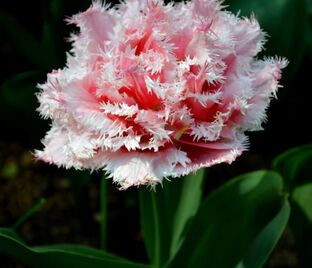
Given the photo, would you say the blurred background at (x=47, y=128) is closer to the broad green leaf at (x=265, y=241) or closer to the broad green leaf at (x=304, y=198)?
the broad green leaf at (x=304, y=198)

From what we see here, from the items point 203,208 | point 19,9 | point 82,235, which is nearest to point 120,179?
point 203,208

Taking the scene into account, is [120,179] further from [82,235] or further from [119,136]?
[82,235]

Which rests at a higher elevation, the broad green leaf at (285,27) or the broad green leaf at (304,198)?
the broad green leaf at (285,27)

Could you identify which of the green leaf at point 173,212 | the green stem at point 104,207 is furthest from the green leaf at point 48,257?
the green stem at point 104,207

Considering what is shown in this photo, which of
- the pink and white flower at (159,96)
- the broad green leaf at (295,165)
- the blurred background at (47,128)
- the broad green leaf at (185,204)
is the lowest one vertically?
the blurred background at (47,128)

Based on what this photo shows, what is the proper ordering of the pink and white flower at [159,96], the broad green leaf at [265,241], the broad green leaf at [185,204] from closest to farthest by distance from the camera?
1. the pink and white flower at [159,96]
2. the broad green leaf at [265,241]
3. the broad green leaf at [185,204]

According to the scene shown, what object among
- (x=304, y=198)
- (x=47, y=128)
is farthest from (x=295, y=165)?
(x=47, y=128)
